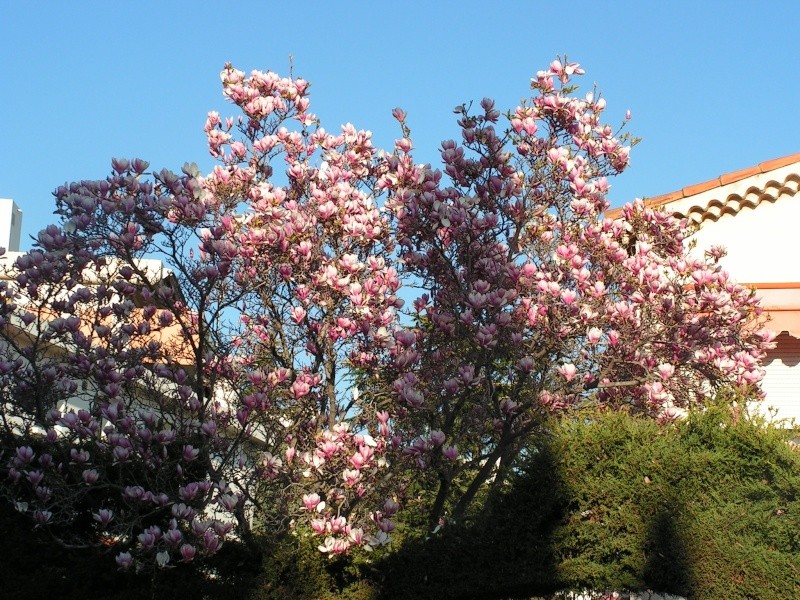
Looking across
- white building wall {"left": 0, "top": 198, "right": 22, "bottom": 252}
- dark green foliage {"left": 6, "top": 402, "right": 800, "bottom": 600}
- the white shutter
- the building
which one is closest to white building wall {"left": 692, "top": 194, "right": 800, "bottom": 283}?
the building

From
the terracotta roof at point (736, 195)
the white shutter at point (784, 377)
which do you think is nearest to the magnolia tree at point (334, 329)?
the white shutter at point (784, 377)

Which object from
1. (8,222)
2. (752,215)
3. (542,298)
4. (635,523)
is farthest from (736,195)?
(8,222)

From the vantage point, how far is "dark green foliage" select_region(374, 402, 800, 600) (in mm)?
7355

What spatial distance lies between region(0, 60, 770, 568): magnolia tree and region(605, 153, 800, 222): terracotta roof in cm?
429

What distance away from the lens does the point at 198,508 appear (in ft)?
25.0

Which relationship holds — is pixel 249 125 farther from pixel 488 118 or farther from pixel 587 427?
pixel 587 427

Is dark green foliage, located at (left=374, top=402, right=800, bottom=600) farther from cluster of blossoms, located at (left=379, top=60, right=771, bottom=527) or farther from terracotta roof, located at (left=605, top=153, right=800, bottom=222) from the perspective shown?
terracotta roof, located at (left=605, top=153, right=800, bottom=222)

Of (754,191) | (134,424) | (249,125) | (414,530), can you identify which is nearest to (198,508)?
(134,424)

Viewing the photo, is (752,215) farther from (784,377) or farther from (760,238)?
(784,377)

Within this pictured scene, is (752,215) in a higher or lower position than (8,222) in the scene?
lower

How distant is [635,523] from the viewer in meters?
7.53

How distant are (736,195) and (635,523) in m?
7.20

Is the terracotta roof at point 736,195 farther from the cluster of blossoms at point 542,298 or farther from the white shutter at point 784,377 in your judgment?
the cluster of blossoms at point 542,298

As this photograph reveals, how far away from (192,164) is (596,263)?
11.3 feet
